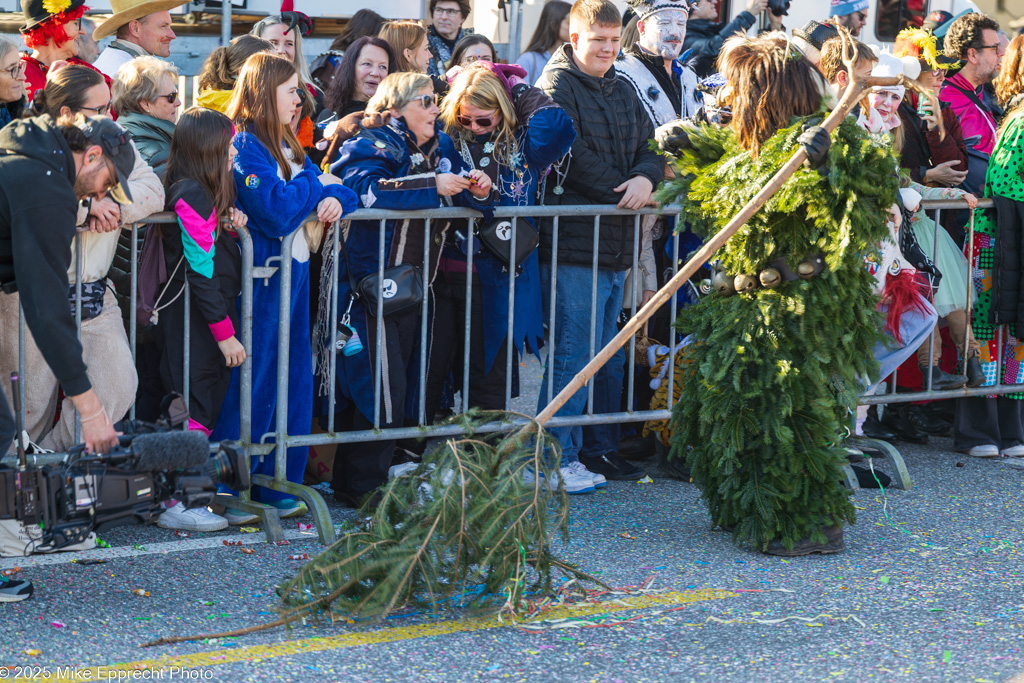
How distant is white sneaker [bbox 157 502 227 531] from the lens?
207 inches

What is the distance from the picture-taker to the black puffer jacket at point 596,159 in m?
6.07

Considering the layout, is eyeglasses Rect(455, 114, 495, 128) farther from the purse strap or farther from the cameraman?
the cameraman

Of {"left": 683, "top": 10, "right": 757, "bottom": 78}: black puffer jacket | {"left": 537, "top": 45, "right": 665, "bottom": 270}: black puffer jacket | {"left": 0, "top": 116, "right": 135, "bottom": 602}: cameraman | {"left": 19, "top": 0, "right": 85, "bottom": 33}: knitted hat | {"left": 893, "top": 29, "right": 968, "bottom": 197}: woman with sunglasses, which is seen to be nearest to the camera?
{"left": 0, "top": 116, "right": 135, "bottom": 602}: cameraman

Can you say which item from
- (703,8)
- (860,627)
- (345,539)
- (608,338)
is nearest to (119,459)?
(345,539)

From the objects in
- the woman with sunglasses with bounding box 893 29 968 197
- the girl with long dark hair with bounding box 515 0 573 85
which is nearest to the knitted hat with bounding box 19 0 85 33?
the girl with long dark hair with bounding box 515 0 573 85

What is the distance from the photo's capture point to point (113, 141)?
4.24 m

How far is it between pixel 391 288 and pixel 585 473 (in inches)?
52.2

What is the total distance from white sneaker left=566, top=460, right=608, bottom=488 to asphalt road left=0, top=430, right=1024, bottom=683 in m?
0.50

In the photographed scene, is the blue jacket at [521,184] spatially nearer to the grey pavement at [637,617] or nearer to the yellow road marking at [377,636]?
the grey pavement at [637,617]

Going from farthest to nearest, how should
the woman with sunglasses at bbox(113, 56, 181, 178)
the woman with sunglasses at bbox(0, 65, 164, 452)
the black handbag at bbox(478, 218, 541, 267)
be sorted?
the black handbag at bbox(478, 218, 541, 267) < the woman with sunglasses at bbox(113, 56, 181, 178) < the woman with sunglasses at bbox(0, 65, 164, 452)

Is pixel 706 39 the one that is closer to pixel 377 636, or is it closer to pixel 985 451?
pixel 985 451

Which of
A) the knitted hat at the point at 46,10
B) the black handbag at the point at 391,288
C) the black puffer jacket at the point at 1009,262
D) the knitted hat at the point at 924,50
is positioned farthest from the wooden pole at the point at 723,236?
the knitted hat at the point at 924,50

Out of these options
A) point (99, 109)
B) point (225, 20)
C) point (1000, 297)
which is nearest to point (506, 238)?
point (99, 109)

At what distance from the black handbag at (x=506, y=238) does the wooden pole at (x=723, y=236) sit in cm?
128
